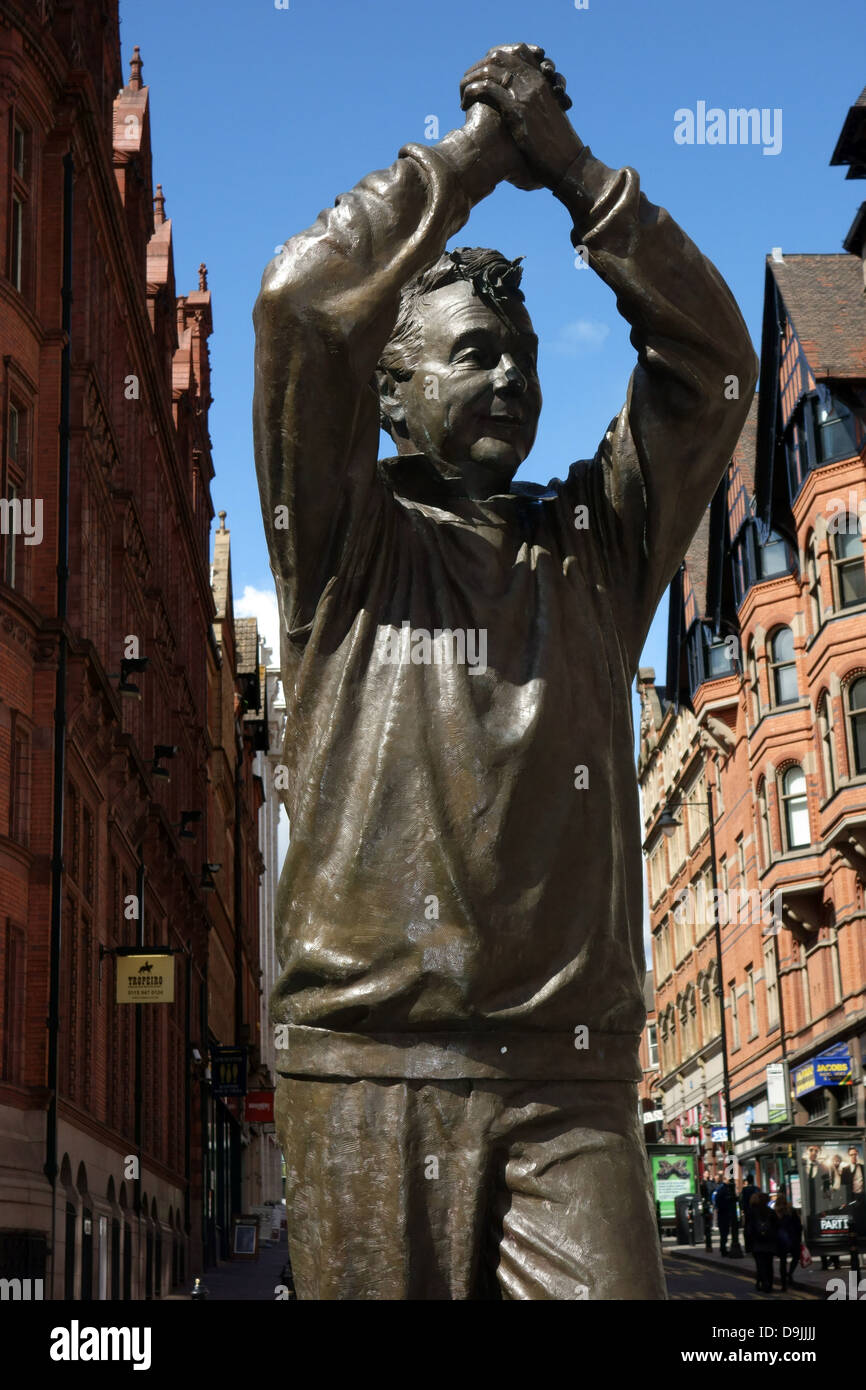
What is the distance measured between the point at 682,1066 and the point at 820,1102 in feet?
114

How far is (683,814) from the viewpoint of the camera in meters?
78.3

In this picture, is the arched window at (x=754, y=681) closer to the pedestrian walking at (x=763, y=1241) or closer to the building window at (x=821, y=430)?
the building window at (x=821, y=430)

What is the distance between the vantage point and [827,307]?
4712cm

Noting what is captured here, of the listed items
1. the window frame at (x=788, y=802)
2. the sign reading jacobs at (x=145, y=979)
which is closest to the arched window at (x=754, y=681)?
the window frame at (x=788, y=802)

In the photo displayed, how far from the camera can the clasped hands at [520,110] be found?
142 inches

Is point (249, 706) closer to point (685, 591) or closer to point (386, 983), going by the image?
point (685, 591)

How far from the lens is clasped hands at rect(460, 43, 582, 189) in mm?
3602

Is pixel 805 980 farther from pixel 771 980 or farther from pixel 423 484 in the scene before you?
pixel 423 484

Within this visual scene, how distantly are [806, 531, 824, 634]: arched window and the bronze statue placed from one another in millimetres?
42754

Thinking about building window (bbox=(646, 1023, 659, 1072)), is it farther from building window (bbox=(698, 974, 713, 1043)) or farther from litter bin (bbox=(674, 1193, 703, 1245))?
litter bin (bbox=(674, 1193, 703, 1245))

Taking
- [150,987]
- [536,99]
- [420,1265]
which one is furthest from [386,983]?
[150,987]

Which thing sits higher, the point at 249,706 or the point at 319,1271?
the point at 249,706

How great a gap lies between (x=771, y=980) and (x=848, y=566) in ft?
52.4

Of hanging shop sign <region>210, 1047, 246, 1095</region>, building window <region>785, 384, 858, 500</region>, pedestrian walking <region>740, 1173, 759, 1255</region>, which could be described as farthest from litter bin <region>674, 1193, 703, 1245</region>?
building window <region>785, 384, 858, 500</region>
